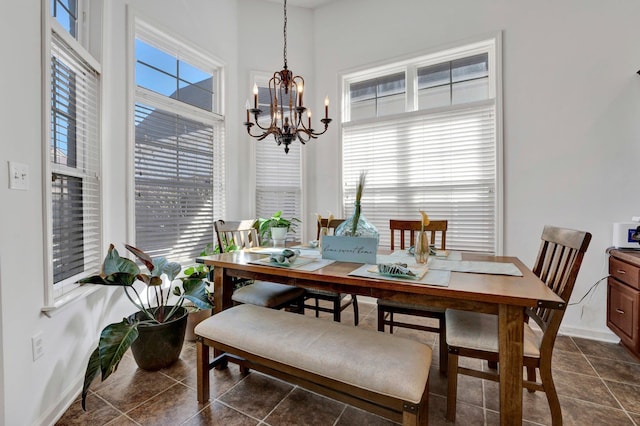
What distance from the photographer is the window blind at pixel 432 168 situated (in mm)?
3014

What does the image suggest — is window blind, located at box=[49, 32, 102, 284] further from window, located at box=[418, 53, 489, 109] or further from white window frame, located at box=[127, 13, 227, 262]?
window, located at box=[418, 53, 489, 109]

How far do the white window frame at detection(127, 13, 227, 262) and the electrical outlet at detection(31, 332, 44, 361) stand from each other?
3.47 ft

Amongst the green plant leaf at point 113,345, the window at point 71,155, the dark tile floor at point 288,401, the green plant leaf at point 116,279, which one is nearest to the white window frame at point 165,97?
the window at point 71,155

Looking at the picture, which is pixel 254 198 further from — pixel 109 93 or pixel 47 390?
pixel 47 390

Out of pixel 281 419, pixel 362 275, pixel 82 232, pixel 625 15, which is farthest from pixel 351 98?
pixel 281 419

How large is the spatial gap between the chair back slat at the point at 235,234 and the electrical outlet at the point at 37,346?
3.80ft

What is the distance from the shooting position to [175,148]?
3008 millimetres

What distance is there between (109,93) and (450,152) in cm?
323

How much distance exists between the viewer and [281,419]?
5.18ft

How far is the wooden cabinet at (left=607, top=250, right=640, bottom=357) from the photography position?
2.06 metres

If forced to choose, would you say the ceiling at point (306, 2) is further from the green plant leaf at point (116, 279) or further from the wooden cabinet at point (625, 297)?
the wooden cabinet at point (625, 297)

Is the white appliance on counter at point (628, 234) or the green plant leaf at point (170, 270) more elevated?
the white appliance on counter at point (628, 234)

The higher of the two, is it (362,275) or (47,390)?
(362,275)

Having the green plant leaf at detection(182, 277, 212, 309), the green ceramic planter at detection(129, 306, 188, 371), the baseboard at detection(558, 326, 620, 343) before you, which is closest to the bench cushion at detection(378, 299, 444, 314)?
the green plant leaf at detection(182, 277, 212, 309)
